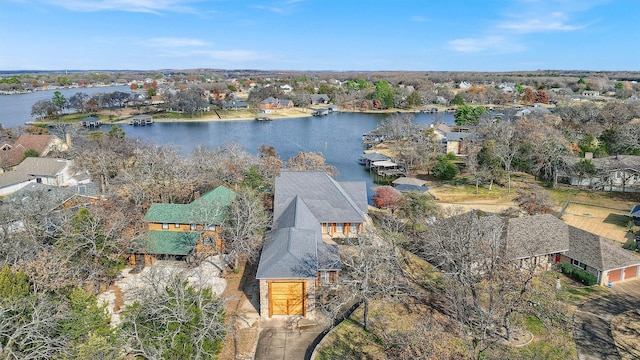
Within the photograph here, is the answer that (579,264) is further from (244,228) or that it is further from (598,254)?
(244,228)

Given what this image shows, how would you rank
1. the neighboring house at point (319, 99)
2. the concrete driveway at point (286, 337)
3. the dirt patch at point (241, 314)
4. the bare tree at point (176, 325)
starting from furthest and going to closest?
the neighboring house at point (319, 99)
the dirt patch at point (241, 314)
the concrete driveway at point (286, 337)
the bare tree at point (176, 325)

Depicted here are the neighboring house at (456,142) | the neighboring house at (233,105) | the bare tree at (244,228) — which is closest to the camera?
the bare tree at (244,228)

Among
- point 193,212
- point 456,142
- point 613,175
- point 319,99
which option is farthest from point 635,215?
point 319,99

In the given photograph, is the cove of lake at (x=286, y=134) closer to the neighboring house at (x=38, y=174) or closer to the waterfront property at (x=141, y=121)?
the waterfront property at (x=141, y=121)

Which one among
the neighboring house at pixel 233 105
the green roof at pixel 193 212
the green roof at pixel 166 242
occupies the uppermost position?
the neighboring house at pixel 233 105

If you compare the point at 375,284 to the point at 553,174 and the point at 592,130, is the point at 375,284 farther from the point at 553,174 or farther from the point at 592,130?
the point at 592,130

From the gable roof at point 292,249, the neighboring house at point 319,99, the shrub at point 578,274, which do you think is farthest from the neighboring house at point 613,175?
the neighboring house at point 319,99

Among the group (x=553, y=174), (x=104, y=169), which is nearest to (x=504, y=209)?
(x=553, y=174)
